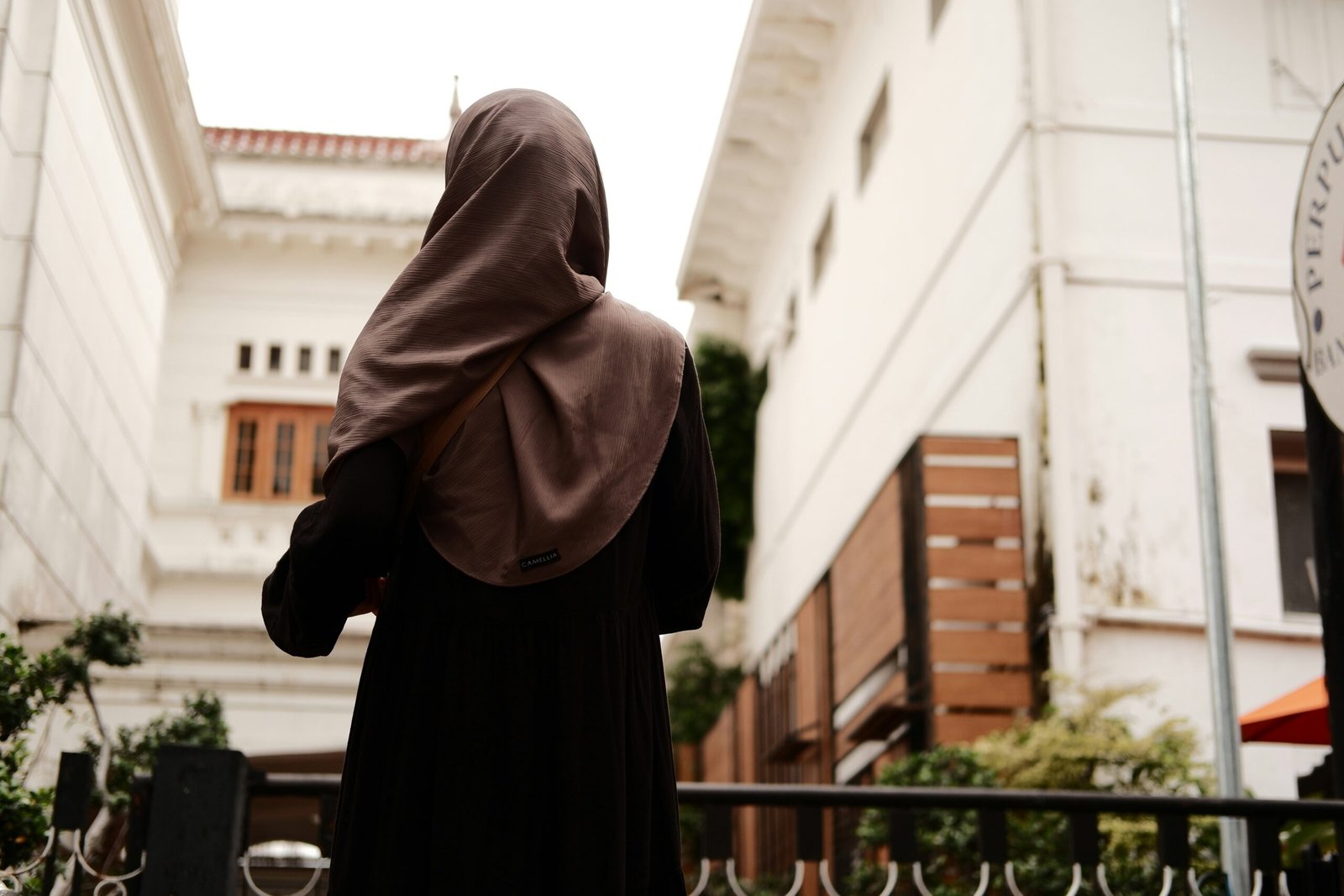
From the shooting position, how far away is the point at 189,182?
13.2 metres

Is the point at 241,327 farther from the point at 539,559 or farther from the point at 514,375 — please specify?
the point at 539,559

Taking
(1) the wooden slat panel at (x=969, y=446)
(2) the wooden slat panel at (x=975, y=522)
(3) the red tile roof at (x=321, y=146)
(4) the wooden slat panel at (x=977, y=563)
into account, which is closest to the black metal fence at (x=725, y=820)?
(4) the wooden slat panel at (x=977, y=563)

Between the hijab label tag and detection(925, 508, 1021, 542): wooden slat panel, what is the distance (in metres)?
8.62

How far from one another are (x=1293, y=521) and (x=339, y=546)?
9.64m

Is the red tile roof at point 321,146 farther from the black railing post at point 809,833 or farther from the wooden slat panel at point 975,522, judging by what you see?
the black railing post at point 809,833

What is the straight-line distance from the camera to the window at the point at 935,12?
1417 cm

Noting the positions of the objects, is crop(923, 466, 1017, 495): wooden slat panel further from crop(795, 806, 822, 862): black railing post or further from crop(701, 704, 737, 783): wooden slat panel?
crop(701, 704, 737, 783): wooden slat panel

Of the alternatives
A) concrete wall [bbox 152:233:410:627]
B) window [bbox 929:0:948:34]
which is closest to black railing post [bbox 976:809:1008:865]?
window [bbox 929:0:948:34]

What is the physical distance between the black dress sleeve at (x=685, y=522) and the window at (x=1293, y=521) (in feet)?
29.2

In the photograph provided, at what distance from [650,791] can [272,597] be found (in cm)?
62

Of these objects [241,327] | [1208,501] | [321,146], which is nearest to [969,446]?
[1208,501]

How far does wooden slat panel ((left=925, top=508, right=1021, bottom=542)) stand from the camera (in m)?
10.7

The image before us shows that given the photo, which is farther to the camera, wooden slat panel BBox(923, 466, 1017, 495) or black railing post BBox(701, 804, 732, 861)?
wooden slat panel BBox(923, 466, 1017, 495)

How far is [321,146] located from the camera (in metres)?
24.3
